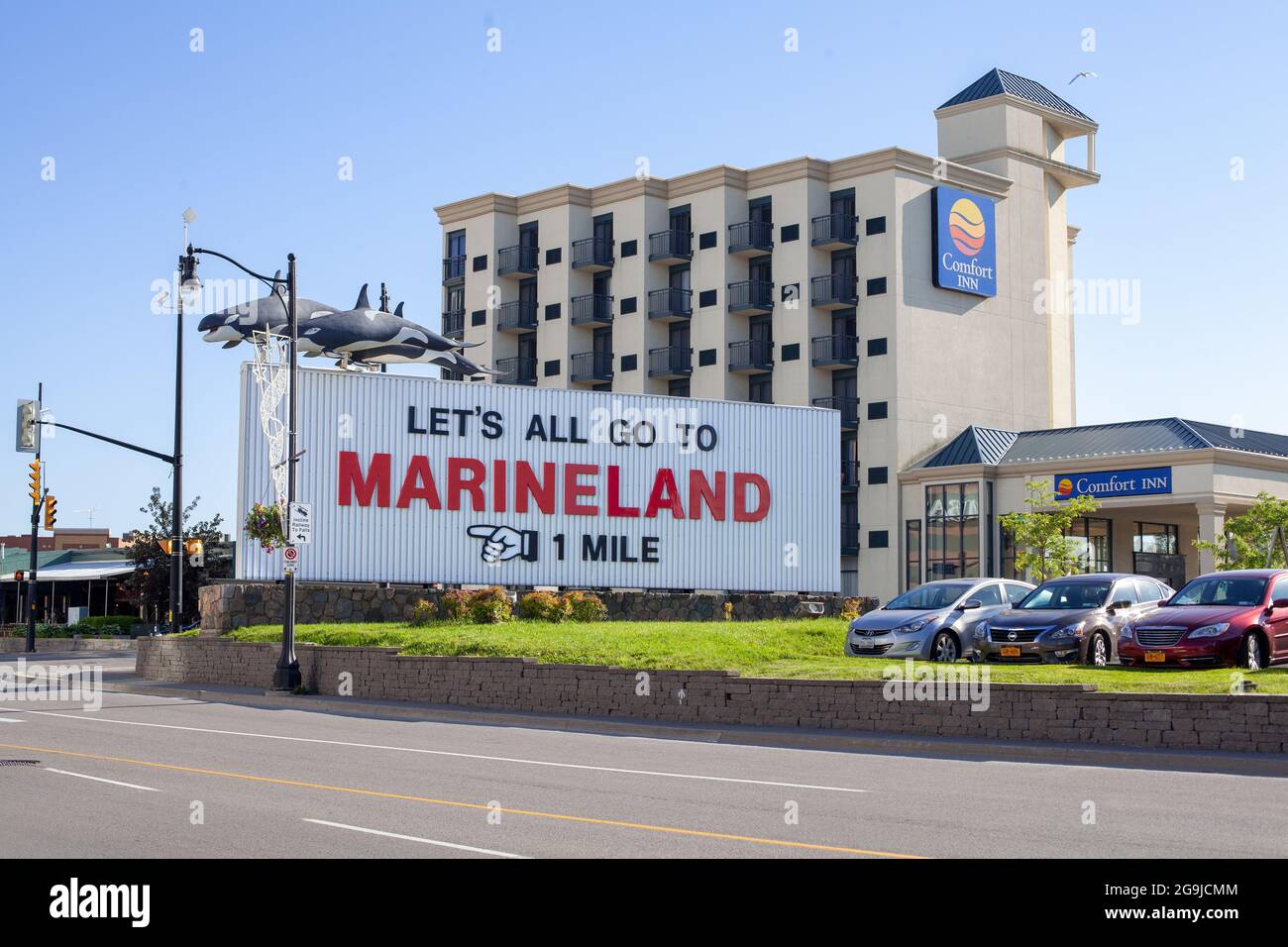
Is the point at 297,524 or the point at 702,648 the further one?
the point at 297,524

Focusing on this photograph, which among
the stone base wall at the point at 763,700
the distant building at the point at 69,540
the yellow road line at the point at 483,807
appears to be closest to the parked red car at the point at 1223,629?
the stone base wall at the point at 763,700

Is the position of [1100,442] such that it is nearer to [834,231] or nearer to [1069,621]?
[834,231]

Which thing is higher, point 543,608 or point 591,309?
point 591,309

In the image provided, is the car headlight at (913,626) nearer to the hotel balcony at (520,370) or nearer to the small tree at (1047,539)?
the small tree at (1047,539)

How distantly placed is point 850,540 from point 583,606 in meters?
34.9

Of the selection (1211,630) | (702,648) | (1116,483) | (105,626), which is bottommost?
(105,626)

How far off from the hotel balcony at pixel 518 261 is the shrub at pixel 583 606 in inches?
A: 1827

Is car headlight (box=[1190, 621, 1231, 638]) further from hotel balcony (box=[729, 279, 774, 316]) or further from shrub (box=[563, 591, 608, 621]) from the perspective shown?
hotel balcony (box=[729, 279, 774, 316])

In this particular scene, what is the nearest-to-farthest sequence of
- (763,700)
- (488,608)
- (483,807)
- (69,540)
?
(483,807) → (763,700) → (488,608) → (69,540)

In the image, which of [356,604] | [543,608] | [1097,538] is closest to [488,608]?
[543,608]

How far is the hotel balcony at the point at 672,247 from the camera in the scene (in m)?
73.6

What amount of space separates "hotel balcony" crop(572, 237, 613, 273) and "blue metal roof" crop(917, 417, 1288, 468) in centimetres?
2114

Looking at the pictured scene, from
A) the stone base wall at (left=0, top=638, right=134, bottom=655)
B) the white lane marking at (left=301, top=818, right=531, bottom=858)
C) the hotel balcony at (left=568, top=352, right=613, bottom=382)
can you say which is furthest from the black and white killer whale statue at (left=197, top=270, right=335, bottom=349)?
the hotel balcony at (left=568, top=352, right=613, bottom=382)

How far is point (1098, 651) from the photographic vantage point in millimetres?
23156
